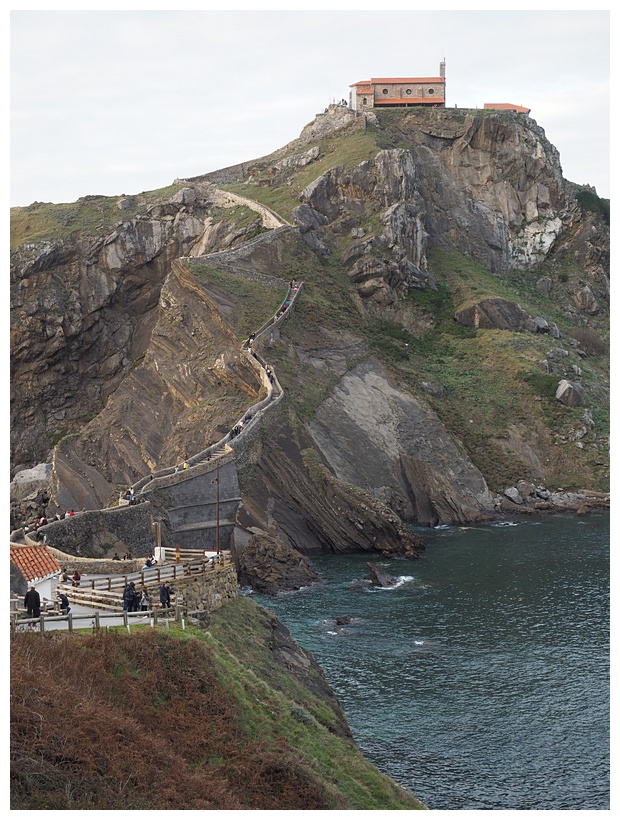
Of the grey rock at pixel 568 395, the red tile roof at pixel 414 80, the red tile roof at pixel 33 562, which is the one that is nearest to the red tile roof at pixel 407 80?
the red tile roof at pixel 414 80

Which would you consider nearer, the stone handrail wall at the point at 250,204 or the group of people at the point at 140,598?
the group of people at the point at 140,598

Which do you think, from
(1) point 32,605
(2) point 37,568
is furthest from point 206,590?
(1) point 32,605

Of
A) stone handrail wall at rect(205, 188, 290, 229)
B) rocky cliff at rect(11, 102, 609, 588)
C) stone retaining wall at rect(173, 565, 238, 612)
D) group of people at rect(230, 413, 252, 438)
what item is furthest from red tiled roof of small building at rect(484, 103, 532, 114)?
stone retaining wall at rect(173, 565, 238, 612)

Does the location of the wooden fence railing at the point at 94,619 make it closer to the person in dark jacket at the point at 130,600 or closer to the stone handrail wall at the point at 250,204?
the person in dark jacket at the point at 130,600

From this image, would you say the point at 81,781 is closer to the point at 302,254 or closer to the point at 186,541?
the point at 186,541

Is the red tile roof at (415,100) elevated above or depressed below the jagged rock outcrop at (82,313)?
above

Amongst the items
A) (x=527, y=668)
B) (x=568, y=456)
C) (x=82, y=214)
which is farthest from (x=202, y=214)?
(x=527, y=668)

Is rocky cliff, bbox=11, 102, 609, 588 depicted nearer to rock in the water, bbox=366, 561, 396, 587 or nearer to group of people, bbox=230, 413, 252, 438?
group of people, bbox=230, 413, 252, 438

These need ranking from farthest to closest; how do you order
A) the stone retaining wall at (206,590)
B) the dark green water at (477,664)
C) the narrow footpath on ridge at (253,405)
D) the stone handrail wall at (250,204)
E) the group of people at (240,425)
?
the stone handrail wall at (250,204) → the group of people at (240,425) → the narrow footpath on ridge at (253,405) → the dark green water at (477,664) → the stone retaining wall at (206,590)
